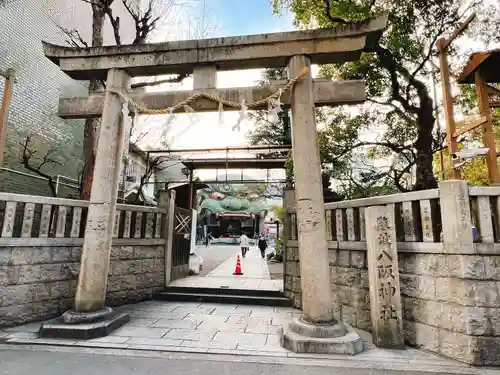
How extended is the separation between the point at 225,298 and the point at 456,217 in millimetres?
5957

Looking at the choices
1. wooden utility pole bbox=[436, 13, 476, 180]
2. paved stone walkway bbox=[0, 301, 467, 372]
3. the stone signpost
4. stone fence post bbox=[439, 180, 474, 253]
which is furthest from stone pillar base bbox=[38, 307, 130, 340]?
wooden utility pole bbox=[436, 13, 476, 180]

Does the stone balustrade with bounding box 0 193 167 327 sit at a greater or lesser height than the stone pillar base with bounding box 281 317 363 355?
greater

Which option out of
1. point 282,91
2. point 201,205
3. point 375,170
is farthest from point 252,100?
point 201,205

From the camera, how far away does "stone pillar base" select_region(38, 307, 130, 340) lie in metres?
4.98

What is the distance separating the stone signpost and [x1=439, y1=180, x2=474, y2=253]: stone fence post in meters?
0.81

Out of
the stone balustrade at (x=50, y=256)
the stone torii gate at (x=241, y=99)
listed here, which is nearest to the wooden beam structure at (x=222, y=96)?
the stone torii gate at (x=241, y=99)

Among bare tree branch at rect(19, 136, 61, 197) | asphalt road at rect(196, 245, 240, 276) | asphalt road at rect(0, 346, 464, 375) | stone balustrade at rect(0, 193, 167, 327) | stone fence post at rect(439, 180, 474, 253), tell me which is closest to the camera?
asphalt road at rect(0, 346, 464, 375)

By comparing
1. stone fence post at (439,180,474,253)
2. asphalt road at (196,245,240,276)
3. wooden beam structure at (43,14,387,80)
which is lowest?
asphalt road at (196,245,240,276)

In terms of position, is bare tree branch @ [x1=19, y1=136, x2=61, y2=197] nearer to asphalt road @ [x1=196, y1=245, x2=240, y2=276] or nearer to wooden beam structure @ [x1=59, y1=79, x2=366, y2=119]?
wooden beam structure @ [x1=59, y1=79, x2=366, y2=119]

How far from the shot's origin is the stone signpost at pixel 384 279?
4.87m

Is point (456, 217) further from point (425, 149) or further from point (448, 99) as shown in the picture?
point (448, 99)

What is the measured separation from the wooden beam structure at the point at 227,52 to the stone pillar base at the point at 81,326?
5172 mm

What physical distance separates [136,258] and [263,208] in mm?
28508

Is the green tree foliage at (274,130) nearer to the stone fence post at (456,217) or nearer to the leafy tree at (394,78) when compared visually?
the leafy tree at (394,78)
